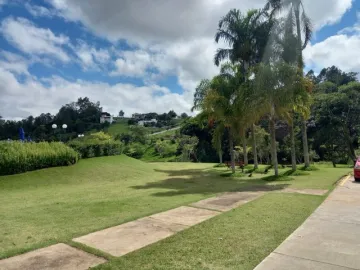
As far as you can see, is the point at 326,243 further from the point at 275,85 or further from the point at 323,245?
the point at 275,85

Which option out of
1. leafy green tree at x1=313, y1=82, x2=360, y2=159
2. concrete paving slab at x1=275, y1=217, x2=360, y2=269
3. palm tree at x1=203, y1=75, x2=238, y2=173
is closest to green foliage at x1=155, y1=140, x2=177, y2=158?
leafy green tree at x1=313, y1=82, x2=360, y2=159

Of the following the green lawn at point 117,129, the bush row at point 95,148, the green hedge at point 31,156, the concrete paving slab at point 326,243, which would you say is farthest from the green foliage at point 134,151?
the concrete paving slab at point 326,243

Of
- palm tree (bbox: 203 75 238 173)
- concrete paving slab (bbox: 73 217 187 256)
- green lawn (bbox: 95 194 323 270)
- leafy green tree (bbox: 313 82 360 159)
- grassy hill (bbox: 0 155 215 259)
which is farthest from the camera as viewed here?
leafy green tree (bbox: 313 82 360 159)

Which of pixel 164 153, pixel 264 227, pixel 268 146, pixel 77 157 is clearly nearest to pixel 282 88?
pixel 264 227

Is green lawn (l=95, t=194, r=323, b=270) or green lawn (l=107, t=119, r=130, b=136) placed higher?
green lawn (l=107, t=119, r=130, b=136)

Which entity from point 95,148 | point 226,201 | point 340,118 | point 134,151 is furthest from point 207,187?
point 134,151

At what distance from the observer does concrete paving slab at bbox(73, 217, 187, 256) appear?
4.36 meters

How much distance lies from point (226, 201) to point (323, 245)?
12.0 feet

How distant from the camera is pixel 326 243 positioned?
448 cm

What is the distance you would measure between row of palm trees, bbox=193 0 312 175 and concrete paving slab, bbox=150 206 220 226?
8412 mm

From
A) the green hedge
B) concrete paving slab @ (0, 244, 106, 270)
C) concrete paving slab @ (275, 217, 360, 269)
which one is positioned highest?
the green hedge

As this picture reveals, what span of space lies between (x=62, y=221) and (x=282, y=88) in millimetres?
11278

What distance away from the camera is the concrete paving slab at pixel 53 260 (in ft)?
12.1

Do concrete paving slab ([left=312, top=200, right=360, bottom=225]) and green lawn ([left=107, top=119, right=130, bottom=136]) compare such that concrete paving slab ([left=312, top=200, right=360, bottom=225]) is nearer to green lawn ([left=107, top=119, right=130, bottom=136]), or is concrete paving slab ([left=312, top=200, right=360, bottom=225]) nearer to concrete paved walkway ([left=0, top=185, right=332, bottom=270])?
concrete paved walkway ([left=0, top=185, right=332, bottom=270])
